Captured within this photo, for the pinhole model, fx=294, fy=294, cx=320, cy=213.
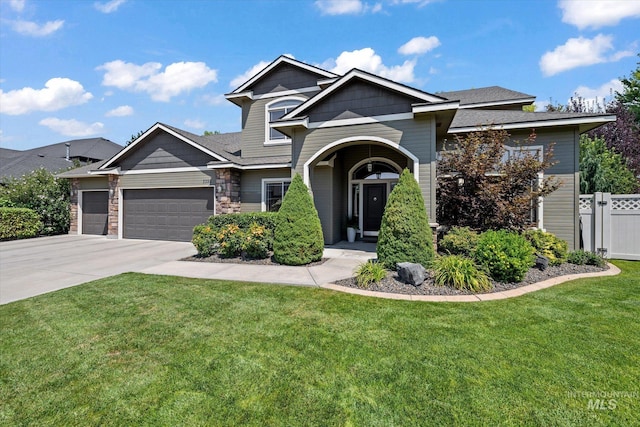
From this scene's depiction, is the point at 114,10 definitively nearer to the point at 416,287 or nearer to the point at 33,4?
the point at 33,4

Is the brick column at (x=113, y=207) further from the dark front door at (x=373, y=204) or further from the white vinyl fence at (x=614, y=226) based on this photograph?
the white vinyl fence at (x=614, y=226)

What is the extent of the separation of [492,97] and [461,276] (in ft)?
37.2

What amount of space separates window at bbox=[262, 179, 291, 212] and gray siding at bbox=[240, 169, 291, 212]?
0.18 metres

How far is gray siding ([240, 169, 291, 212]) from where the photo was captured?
12367mm

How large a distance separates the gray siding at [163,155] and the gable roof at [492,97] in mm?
10722

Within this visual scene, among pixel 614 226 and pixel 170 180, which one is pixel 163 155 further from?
pixel 614 226

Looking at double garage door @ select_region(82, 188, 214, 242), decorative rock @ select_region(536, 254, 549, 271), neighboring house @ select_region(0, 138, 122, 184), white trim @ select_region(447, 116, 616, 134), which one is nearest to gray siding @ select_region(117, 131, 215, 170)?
double garage door @ select_region(82, 188, 214, 242)

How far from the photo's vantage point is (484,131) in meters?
8.86

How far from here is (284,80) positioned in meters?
13.1

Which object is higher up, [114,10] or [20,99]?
[20,99]

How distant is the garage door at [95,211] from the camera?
49.8 feet

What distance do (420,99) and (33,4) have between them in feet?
38.4

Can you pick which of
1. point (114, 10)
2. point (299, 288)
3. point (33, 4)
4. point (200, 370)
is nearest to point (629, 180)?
point (299, 288)

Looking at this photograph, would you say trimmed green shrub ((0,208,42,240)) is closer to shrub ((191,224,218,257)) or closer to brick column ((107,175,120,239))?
brick column ((107,175,120,239))
